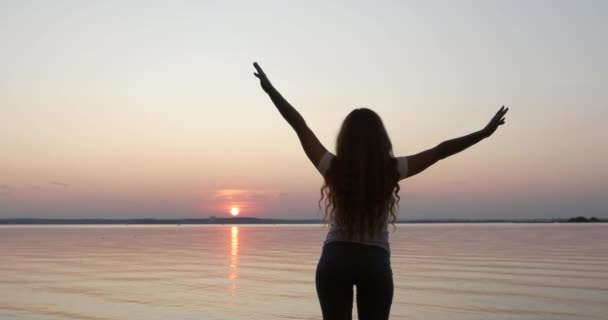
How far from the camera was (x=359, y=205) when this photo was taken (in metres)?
3.91

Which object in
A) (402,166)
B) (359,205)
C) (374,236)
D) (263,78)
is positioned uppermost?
(263,78)

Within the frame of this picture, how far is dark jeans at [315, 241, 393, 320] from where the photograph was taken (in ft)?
12.5

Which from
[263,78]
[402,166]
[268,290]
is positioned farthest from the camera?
[268,290]

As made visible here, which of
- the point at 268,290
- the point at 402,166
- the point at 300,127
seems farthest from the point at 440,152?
the point at 268,290

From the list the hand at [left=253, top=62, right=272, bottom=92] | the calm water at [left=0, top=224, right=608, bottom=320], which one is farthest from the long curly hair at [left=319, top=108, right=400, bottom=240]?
the calm water at [left=0, top=224, right=608, bottom=320]

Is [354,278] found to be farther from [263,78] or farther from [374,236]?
[263,78]

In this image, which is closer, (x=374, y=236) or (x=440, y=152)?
(x=374, y=236)

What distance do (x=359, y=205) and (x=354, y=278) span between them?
0.40 meters

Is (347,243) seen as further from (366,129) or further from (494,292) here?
(494,292)

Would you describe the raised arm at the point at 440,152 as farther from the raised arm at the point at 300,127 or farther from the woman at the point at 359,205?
the raised arm at the point at 300,127

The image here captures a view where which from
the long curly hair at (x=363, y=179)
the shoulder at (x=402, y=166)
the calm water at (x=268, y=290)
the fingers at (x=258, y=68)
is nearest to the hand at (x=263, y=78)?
the fingers at (x=258, y=68)

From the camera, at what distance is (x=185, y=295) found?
1491 centimetres

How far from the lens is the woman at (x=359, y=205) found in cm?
383

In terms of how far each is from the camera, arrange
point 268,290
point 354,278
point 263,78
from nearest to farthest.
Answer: point 354,278 → point 263,78 → point 268,290
